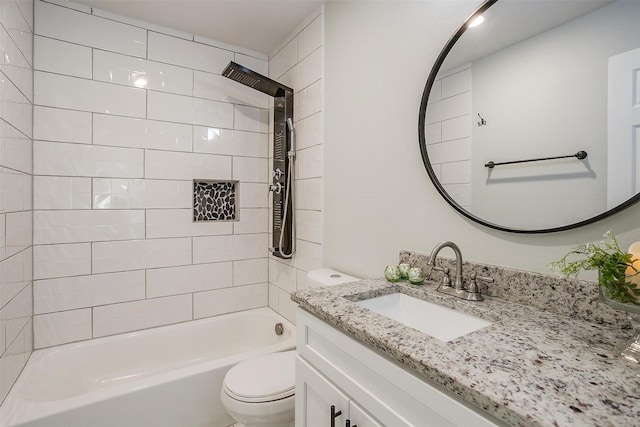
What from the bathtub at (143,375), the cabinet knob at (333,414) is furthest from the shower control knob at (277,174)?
the cabinet knob at (333,414)

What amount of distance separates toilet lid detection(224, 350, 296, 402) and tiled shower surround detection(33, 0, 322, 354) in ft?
2.02

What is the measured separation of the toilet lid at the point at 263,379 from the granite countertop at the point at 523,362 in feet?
2.05

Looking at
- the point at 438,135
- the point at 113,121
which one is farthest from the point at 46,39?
the point at 438,135

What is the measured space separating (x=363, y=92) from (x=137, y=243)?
5.57ft

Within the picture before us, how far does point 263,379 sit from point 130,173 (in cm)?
151

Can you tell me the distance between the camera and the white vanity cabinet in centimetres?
62

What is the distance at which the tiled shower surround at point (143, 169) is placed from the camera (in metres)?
1.82

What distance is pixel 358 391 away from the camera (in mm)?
818

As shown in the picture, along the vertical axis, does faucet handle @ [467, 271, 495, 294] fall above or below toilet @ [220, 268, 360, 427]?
above

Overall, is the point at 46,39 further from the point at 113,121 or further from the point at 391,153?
the point at 391,153

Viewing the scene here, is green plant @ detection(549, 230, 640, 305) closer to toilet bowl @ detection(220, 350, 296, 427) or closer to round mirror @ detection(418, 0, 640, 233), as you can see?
round mirror @ detection(418, 0, 640, 233)

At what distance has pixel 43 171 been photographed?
1.78 meters

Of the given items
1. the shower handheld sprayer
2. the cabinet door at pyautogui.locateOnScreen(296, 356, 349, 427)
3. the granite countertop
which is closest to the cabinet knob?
the cabinet door at pyautogui.locateOnScreen(296, 356, 349, 427)

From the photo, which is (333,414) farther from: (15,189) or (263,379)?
(15,189)
